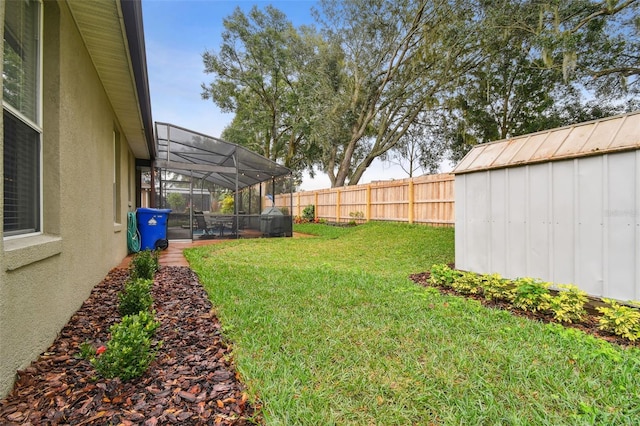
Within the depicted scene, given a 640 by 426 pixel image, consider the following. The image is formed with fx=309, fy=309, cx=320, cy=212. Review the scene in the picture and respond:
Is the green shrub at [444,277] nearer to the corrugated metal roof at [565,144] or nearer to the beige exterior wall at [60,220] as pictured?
the corrugated metal roof at [565,144]

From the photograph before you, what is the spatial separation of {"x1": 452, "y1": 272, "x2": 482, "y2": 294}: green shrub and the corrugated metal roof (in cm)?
156

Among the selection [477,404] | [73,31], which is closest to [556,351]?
[477,404]

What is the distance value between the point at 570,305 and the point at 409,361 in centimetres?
210

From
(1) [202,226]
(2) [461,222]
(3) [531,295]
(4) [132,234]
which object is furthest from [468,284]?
(1) [202,226]

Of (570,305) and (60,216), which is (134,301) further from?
(570,305)

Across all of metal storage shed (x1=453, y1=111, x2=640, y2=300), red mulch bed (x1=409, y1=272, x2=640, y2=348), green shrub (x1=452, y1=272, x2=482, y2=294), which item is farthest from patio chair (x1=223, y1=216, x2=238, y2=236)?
green shrub (x1=452, y1=272, x2=482, y2=294)

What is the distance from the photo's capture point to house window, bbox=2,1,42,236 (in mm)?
2010

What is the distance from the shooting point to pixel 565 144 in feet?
11.9

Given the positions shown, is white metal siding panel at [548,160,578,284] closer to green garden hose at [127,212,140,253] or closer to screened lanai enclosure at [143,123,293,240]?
green garden hose at [127,212,140,253]

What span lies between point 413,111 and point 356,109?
3.09 m

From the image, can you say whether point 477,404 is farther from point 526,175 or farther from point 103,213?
point 103,213

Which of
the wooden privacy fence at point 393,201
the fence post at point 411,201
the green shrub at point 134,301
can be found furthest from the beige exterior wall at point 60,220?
the fence post at point 411,201

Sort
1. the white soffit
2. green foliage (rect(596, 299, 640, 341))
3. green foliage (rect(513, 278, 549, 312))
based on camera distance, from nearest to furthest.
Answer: green foliage (rect(596, 299, 640, 341))
the white soffit
green foliage (rect(513, 278, 549, 312))

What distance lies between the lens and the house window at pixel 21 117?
6.59 feet
